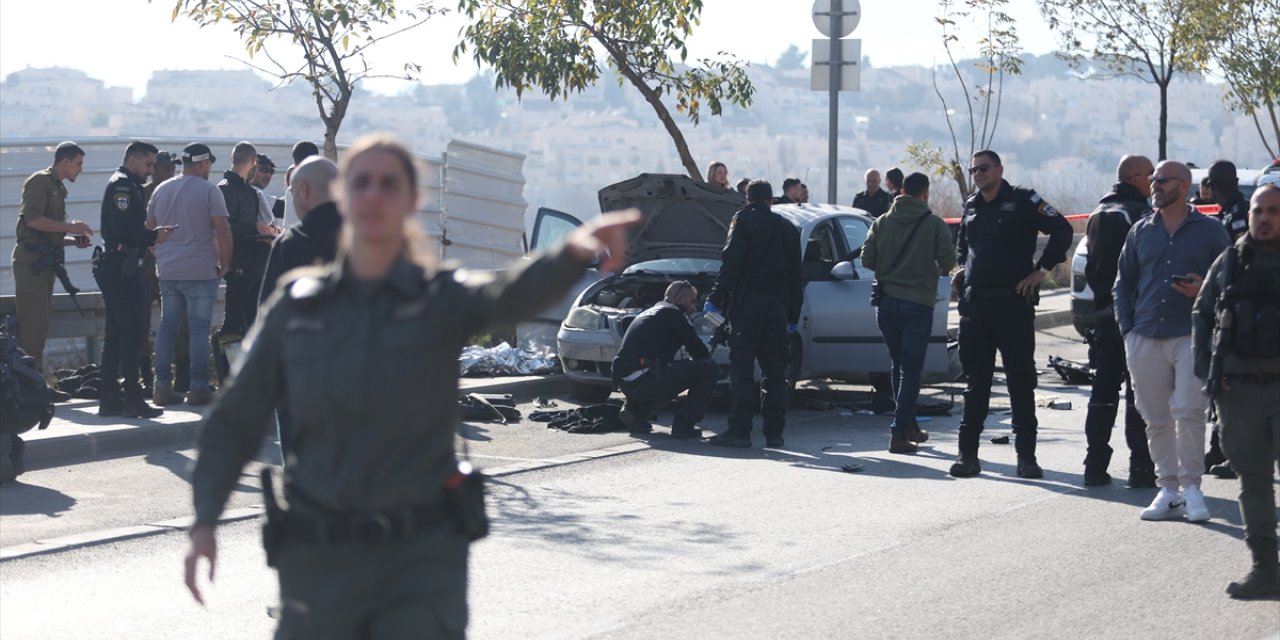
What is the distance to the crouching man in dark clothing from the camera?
471 inches

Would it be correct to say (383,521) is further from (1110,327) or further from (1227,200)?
(1227,200)

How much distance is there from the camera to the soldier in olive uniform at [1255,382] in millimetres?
6930

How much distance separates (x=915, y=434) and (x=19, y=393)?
576cm

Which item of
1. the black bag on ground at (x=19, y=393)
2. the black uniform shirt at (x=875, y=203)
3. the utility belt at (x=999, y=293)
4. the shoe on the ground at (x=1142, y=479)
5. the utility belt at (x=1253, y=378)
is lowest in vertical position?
the shoe on the ground at (x=1142, y=479)

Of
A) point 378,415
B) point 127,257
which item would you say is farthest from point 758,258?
point 378,415

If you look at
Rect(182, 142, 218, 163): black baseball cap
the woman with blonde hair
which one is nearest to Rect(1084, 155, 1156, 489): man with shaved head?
Rect(182, 142, 218, 163): black baseball cap

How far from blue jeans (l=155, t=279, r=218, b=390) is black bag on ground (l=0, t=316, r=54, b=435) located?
229 centimetres

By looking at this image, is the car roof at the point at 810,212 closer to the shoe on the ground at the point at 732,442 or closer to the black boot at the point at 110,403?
the shoe on the ground at the point at 732,442

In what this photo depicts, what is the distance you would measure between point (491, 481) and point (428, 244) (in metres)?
6.31

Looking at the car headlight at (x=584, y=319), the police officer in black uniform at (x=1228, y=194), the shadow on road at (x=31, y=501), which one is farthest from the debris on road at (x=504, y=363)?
the police officer in black uniform at (x=1228, y=194)

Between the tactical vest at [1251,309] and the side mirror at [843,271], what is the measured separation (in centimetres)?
604

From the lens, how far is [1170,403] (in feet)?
27.6

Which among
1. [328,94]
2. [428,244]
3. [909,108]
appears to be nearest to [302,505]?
[428,244]

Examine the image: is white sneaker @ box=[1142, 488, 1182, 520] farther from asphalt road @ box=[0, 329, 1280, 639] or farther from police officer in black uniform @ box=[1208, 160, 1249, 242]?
police officer in black uniform @ box=[1208, 160, 1249, 242]
